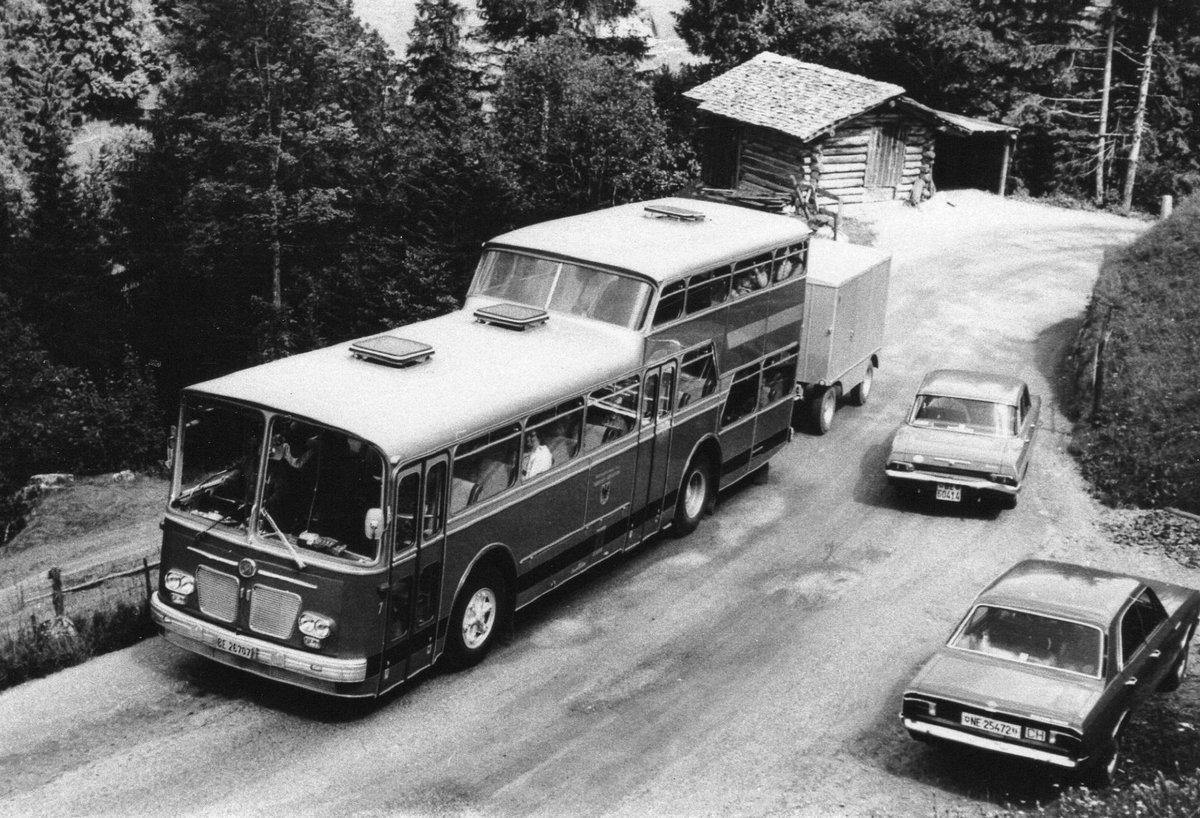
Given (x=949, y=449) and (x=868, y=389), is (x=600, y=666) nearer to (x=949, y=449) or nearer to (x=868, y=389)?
(x=949, y=449)

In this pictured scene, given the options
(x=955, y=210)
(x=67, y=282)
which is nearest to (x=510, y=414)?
(x=955, y=210)

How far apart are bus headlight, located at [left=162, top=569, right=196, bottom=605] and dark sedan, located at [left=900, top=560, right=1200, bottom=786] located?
6.73m

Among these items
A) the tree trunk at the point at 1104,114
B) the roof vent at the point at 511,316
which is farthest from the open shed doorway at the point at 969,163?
the roof vent at the point at 511,316

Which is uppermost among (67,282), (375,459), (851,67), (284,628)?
(851,67)

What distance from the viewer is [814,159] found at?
125 ft

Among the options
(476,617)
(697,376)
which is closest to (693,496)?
(697,376)

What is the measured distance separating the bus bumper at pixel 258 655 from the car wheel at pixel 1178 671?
8.05m

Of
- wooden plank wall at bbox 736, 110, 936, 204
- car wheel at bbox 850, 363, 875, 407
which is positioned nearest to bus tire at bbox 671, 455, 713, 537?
car wheel at bbox 850, 363, 875, 407

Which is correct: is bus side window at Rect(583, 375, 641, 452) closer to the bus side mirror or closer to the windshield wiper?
the bus side mirror

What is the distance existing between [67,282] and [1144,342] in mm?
37770

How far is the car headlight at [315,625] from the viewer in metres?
10.9

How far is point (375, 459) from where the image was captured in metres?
10.9

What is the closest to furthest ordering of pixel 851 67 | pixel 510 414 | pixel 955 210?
pixel 510 414, pixel 955 210, pixel 851 67

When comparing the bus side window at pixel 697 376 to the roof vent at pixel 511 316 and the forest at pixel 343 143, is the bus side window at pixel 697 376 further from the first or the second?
the forest at pixel 343 143
